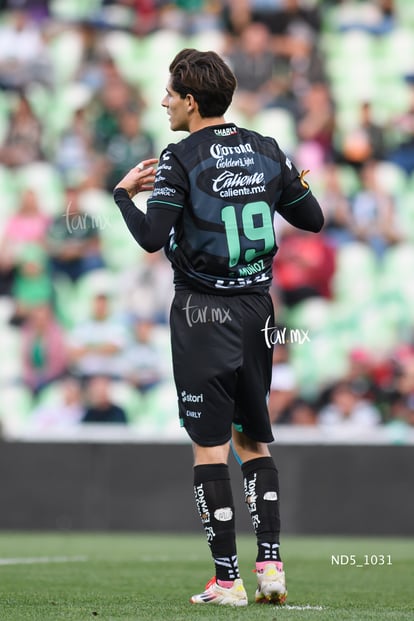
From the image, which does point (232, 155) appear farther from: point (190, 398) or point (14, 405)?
point (14, 405)

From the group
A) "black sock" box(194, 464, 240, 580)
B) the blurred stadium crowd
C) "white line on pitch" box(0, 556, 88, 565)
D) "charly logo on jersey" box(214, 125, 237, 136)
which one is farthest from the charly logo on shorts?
the blurred stadium crowd

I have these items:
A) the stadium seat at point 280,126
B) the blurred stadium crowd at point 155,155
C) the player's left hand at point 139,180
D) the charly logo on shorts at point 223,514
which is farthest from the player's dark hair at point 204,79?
the stadium seat at point 280,126

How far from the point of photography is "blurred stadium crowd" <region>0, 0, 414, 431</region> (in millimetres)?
11664

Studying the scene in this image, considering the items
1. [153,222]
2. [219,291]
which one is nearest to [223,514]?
[219,291]

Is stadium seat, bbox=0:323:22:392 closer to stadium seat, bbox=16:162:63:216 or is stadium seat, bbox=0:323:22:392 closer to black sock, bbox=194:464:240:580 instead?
stadium seat, bbox=16:162:63:216

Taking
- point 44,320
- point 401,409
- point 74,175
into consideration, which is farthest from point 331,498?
point 74,175

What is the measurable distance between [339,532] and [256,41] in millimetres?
→ 6352

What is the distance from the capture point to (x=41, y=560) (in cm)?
688

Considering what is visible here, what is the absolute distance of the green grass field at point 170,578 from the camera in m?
4.05

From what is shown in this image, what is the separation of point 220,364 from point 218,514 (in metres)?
0.54

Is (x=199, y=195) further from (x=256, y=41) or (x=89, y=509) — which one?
(x=256, y=41)

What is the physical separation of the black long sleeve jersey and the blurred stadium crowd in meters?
6.66

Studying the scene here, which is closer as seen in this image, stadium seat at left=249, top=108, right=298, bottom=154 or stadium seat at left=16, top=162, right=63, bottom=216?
stadium seat at left=16, top=162, right=63, bottom=216

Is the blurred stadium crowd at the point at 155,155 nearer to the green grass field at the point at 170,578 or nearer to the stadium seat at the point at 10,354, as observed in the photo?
the stadium seat at the point at 10,354
